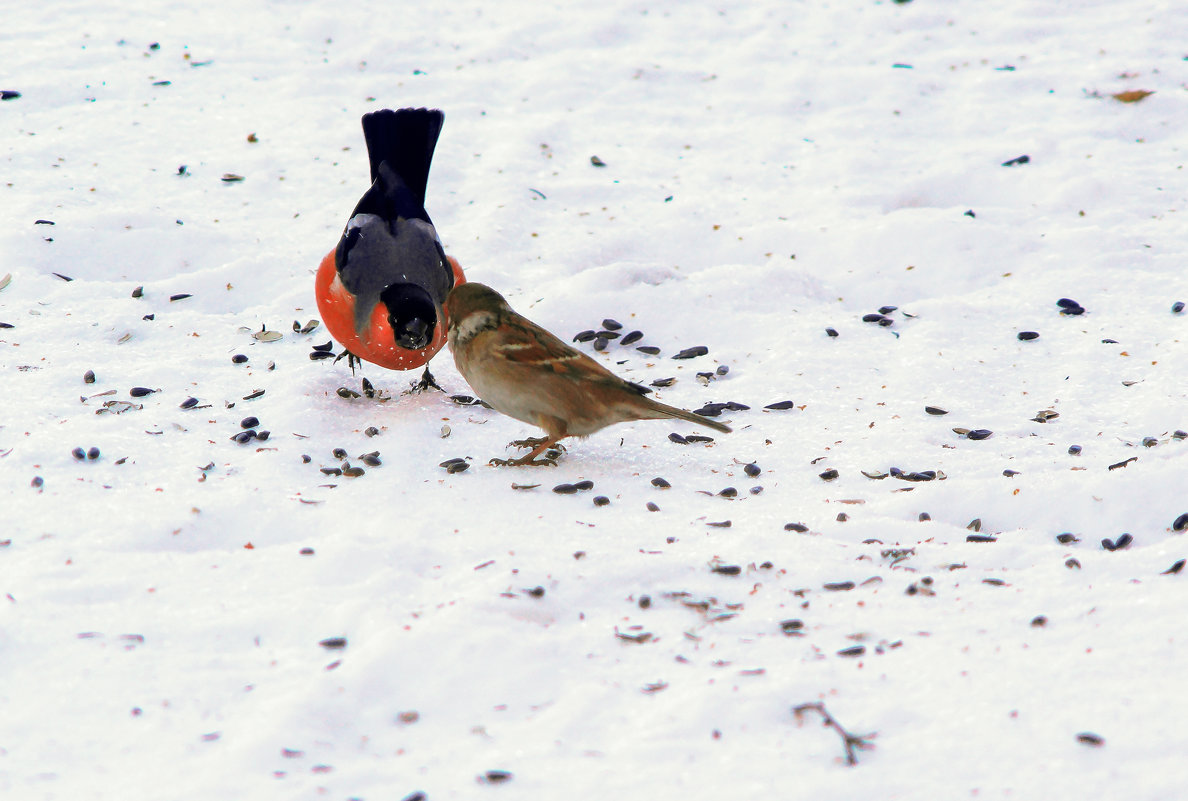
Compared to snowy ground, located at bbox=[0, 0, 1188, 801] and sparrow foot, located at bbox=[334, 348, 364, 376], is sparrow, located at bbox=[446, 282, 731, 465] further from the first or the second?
sparrow foot, located at bbox=[334, 348, 364, 376]

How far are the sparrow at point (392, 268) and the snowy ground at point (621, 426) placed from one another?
Answer: 0.86 ft

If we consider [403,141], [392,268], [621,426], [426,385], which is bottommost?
[621,426]

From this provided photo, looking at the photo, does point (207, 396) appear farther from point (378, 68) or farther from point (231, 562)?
point (378, 68)

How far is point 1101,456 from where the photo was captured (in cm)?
370

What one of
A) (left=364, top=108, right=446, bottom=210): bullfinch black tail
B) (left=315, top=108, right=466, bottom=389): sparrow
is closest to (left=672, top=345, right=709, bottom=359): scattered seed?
(left=315, top=108, right=466, bottom=389): sparrow

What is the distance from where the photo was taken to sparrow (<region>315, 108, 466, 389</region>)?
3.99m

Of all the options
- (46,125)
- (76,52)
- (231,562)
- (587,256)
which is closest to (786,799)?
(231,562)

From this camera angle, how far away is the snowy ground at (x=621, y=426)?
7.46ft

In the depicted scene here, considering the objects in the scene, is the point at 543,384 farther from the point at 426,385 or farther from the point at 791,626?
the point at 791,626

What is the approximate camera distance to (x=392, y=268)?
13.9 ft

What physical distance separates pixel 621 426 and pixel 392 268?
1050 millimetres

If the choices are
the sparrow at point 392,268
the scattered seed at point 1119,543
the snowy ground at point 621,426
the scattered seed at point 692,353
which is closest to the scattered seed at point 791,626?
the snowy ground at point 621,426

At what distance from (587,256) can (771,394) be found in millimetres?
1441

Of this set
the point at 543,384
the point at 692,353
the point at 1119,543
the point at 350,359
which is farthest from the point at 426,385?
the point at 1119,543
